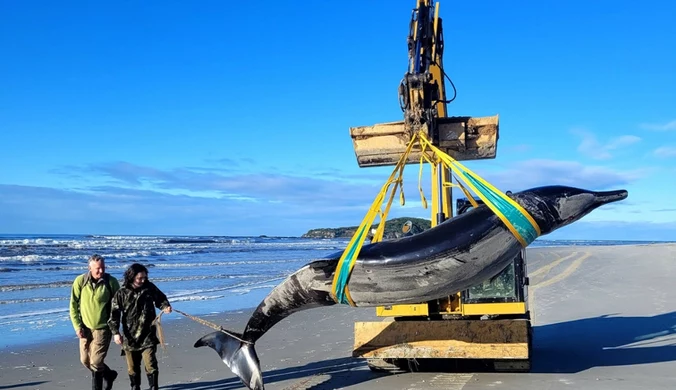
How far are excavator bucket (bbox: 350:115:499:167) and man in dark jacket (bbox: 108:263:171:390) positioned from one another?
291 cm

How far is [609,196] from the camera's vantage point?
5.87m

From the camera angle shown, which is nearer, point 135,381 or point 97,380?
point 135,381

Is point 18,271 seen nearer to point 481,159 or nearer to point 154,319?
point 154,319

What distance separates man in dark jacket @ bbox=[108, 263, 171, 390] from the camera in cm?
730

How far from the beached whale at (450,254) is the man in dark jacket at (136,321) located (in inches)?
91.1

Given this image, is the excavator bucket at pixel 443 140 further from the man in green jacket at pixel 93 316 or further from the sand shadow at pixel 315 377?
the man in green jacket at pixel 93 316

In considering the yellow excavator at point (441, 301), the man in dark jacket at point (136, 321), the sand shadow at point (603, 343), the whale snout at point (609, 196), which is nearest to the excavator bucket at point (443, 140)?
the yellow excavator at point (441, 301)

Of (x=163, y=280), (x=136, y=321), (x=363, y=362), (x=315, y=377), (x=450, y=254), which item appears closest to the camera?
(x=450, y=254)

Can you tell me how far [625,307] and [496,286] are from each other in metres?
7.89

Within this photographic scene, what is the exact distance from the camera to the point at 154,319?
7.43m

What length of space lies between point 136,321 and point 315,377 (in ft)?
8.66

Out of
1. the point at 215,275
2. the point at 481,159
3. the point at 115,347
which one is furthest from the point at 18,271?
the point at 481,159

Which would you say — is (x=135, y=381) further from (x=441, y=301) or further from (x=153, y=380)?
(x=441, y=301)

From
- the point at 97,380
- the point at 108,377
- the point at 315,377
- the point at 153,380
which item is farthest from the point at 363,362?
the point at 97,380
